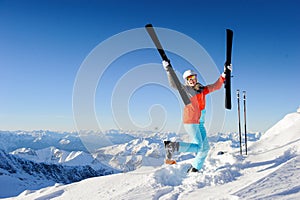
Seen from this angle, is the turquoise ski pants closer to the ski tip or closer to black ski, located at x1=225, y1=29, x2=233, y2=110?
the ski tip

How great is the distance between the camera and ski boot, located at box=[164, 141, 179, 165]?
8.05 m

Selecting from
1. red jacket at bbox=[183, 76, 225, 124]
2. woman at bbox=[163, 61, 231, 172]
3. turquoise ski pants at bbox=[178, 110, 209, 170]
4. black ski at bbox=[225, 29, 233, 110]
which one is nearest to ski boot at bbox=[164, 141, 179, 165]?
woman at bbox=[163, 61, 231, 172]

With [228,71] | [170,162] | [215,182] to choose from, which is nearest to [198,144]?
[170,162]

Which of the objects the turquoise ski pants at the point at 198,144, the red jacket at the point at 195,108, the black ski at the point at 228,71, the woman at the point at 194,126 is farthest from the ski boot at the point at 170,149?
the black ski at the point at 228,71

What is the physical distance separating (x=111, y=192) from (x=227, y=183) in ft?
10.1

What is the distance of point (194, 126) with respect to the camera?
8.24 meters

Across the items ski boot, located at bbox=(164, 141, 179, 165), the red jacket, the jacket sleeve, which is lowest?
ski boot, located at bbox=(164, 141, 179, 165)

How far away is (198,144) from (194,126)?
521 mm

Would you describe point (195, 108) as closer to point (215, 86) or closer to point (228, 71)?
point (215, 86)

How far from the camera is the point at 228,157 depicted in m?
8.86

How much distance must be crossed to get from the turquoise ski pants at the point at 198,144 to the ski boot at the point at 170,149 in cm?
14

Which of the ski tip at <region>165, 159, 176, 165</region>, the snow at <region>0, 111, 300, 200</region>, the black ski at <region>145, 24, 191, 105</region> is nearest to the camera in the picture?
the snow at <region>0, 111, 300, 200</region>

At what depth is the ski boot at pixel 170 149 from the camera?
805 cm

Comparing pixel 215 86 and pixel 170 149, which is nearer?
pixel 170 149
